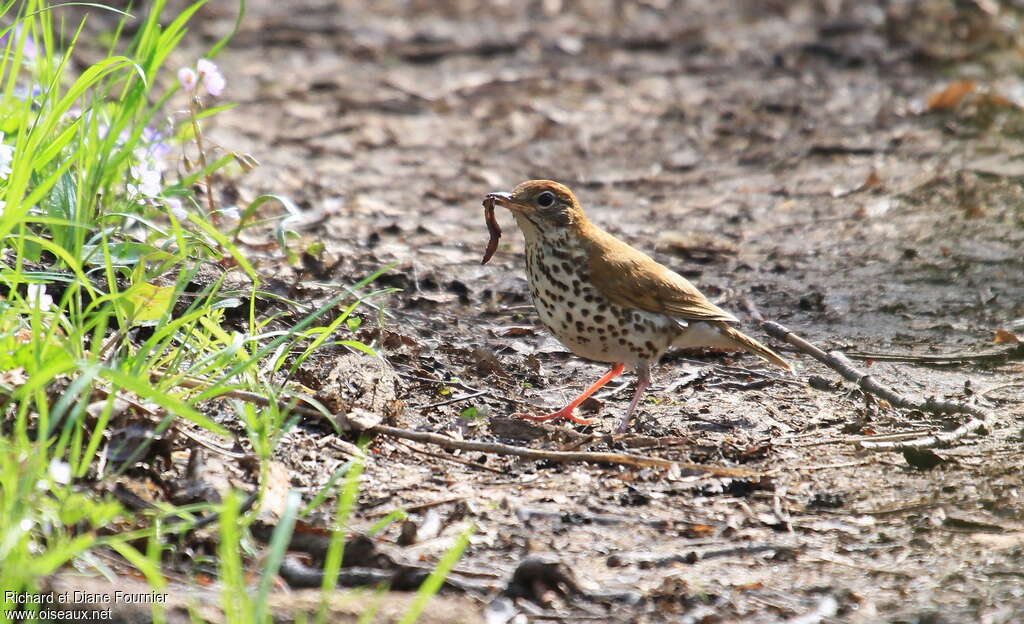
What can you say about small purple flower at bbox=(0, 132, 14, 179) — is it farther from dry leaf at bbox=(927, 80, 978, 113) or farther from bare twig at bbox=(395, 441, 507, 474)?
dry leaf at bbox=(927, 80, 978, 113)

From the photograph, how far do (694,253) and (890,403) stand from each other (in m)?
2.29

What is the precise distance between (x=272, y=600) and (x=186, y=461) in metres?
1.01

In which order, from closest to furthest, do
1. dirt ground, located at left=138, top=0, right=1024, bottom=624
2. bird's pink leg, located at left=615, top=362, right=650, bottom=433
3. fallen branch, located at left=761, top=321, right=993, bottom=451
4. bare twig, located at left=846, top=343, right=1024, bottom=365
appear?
dirt ground, located at left=138, top=0, right=1024, bottom=624 < fallen branch, located at left=761, top=321, right=993, bottom=451 < bird's pink leg, located at left=615, top=362, right=650, bottom=433 < bare twig, located at left=846, top=343, right=1024, bottom=365

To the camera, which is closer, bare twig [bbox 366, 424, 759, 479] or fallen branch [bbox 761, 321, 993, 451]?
bare twig [bbox 366, 424, 759, 479]

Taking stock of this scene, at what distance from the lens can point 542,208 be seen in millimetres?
5254

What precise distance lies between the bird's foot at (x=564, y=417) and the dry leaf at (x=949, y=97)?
231 inches

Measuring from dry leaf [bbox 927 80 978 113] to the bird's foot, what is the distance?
5.88 meters

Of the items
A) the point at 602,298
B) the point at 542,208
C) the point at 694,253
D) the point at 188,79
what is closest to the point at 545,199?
the point at 542,208

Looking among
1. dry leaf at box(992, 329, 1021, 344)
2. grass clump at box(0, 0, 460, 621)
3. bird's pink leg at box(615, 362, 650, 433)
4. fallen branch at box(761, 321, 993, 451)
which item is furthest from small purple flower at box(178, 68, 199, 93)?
dry leaf at box(992, 329, 1021, 344)

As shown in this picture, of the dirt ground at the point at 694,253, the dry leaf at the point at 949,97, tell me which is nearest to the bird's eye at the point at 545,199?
the dirt ground at the point at 694,253

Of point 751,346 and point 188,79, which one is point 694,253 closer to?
point 751,346

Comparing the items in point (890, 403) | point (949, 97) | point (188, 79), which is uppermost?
point (949, 97)

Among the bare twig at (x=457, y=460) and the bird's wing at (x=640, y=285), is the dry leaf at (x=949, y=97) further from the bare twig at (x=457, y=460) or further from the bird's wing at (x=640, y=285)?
the bare twig at (x=457, y=460)

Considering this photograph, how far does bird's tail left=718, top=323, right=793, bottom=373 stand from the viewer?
518 cm
